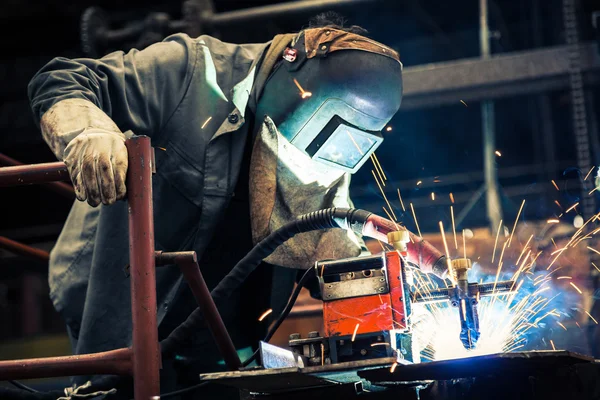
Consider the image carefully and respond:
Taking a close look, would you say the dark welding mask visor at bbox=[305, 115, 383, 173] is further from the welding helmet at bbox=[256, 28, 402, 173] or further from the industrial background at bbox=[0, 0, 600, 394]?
the industrial background at bbox=[0, 0, 600, 394]

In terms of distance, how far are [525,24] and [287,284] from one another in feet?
15.1

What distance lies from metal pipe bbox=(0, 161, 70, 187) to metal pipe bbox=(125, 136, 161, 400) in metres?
0.19

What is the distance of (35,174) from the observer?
194 centimetres

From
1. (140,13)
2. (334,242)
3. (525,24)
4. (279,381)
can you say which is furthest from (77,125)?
(525,24)

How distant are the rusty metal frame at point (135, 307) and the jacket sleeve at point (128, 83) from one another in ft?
1.34

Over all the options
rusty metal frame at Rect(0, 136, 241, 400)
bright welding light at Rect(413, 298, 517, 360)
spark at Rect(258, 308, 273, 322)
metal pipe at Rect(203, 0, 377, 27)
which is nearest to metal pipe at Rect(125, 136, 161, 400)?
rusty metal frame at Rect(0, 136, 241, 400)

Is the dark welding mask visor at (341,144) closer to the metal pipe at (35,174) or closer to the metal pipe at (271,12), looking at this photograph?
the metal pipe at (35,174)

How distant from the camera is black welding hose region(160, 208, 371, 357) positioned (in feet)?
7.75

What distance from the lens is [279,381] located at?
72.3 inches

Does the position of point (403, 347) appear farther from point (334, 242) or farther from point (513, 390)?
point (334, 242)

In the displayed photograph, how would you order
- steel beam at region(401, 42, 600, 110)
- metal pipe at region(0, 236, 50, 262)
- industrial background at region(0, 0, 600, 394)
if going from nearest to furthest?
metal pipe at region(0, 236, 50, 262) < industrial background at region(0, 0, 600, 394) < steel beam at region(401, 42, 600, 110)

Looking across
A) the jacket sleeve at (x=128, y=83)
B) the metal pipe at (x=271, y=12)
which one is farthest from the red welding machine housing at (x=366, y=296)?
the metal pipe at (x=271, y=12)

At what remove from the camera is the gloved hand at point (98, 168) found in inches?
72.7

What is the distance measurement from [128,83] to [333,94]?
0.70m
